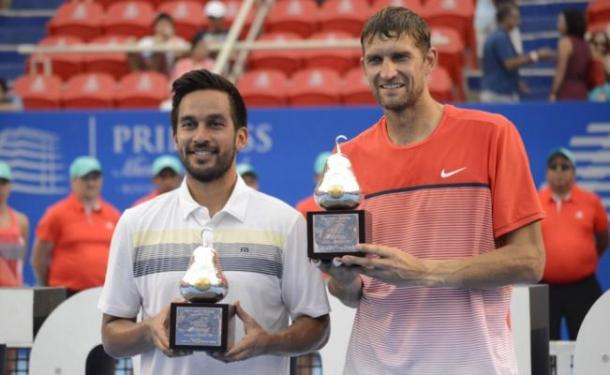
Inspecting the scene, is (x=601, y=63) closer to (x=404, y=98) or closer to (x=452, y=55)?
(x=452, y=55)

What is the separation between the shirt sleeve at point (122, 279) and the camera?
3637 mm

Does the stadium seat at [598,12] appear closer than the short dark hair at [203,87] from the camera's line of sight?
No

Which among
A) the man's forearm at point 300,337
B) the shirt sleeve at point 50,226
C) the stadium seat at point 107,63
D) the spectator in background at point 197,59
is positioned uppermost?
the stadium seat at point 107,63

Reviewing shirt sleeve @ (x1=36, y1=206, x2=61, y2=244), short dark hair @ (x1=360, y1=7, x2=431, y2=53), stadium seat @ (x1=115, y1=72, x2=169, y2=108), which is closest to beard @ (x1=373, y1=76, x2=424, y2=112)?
short dark hair @ (x1=360, y1=7, x2=431, y2=53)

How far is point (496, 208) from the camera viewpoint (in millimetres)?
3463

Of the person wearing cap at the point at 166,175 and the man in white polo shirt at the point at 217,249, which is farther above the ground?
the person wearing cap at the point at 166,175

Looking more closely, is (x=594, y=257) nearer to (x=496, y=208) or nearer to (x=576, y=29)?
(x=576, y=29)

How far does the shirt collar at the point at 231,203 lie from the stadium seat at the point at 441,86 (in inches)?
264

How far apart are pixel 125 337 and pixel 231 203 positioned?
49cm

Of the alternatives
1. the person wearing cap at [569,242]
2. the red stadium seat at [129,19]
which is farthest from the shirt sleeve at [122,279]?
the red stadium seat at [129,19]

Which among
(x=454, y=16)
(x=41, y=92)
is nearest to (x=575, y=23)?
(x=454, y=16)

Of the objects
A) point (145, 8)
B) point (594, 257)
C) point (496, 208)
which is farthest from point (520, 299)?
point (145, 8)

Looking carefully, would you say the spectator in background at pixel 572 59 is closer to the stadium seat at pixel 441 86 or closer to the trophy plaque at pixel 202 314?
the stadium seat at pixel 441 86

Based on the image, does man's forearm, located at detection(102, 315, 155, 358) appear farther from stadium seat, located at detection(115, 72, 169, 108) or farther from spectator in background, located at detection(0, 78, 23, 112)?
stadium seat, located at detection(115, 72, 169, 108)
